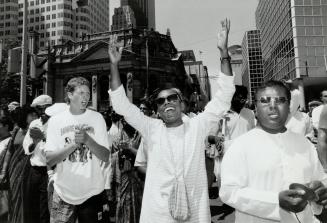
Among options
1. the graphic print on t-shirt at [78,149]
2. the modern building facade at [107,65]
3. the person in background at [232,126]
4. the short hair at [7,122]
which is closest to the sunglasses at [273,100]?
the graphic print on t-shirt at [78,149]

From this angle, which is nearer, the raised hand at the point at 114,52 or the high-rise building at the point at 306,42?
the raised hand at the point at 114,52

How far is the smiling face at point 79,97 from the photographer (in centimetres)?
388

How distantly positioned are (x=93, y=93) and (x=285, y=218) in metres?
51.0

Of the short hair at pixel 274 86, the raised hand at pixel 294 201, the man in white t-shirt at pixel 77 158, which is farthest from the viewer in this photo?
the man in white t-shirt at pixel 77 158

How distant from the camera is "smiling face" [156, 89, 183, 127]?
3.14 m

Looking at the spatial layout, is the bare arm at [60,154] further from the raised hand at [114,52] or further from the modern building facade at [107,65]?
the modern building facade at [107,65]

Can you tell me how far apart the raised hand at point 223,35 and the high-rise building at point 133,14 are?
161536 millimetres

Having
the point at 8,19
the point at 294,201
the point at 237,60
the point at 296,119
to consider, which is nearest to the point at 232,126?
the point at 296,119

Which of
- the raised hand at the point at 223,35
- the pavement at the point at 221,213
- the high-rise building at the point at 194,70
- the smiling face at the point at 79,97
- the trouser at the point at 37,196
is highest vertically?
the high-rise building at the point at 194,70

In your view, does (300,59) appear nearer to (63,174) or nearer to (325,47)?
(325,47)

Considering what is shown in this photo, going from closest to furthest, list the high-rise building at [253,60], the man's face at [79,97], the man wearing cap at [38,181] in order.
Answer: the man's face at [79,97], the man wearing cap at [38,181], the high-rise building at [253,60]

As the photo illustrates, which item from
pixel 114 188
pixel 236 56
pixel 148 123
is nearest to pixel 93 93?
pixel 114 188

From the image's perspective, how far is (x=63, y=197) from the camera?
3.69m

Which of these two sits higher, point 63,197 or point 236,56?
point 236,56
